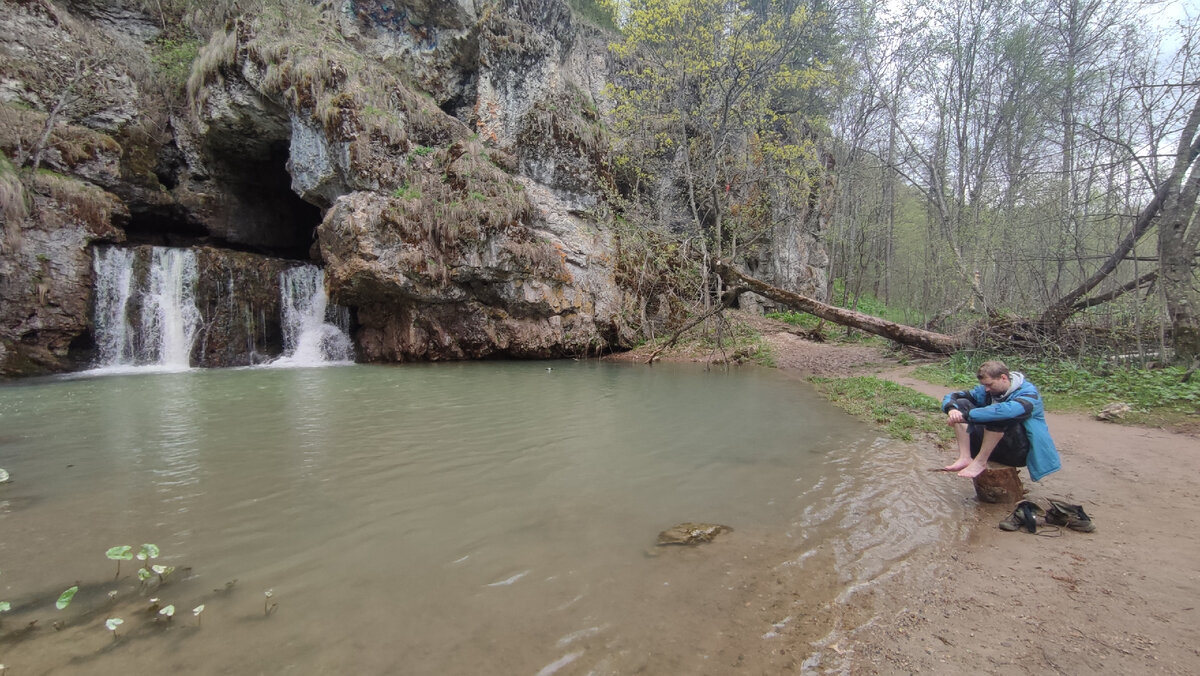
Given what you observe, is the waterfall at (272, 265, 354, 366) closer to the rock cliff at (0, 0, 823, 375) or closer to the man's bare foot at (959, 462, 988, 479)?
the rock cliff at (0, 0, 823, 375)

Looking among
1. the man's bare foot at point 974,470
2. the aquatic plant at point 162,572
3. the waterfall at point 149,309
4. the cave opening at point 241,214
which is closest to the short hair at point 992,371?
the man's bare foot at point 974,470

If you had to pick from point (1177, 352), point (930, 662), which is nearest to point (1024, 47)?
point (1177, 352)

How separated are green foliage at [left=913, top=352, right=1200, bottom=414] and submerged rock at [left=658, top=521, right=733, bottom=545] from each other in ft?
21.1

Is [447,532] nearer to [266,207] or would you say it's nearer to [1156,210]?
[1156,210]

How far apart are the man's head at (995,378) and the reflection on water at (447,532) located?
37.5 inches

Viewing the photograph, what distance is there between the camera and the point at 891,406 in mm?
6898

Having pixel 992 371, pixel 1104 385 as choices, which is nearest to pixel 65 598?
pixel 992 371

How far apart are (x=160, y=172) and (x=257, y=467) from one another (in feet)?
46.9

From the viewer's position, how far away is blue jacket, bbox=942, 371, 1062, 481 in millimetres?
3404

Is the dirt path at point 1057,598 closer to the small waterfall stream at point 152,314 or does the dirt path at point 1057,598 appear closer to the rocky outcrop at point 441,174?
the rocky outcrop at point 441,174

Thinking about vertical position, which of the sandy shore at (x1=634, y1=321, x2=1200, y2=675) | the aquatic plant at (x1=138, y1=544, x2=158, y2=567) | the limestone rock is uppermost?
the limestone rock

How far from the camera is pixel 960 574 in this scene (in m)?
2.71

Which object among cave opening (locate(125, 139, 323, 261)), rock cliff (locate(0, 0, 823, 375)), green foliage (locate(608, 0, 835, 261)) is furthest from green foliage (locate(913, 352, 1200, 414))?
cave opening (locate(125, 139, 323, 261))

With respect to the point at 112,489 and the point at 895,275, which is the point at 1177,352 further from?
the point at 895,275
